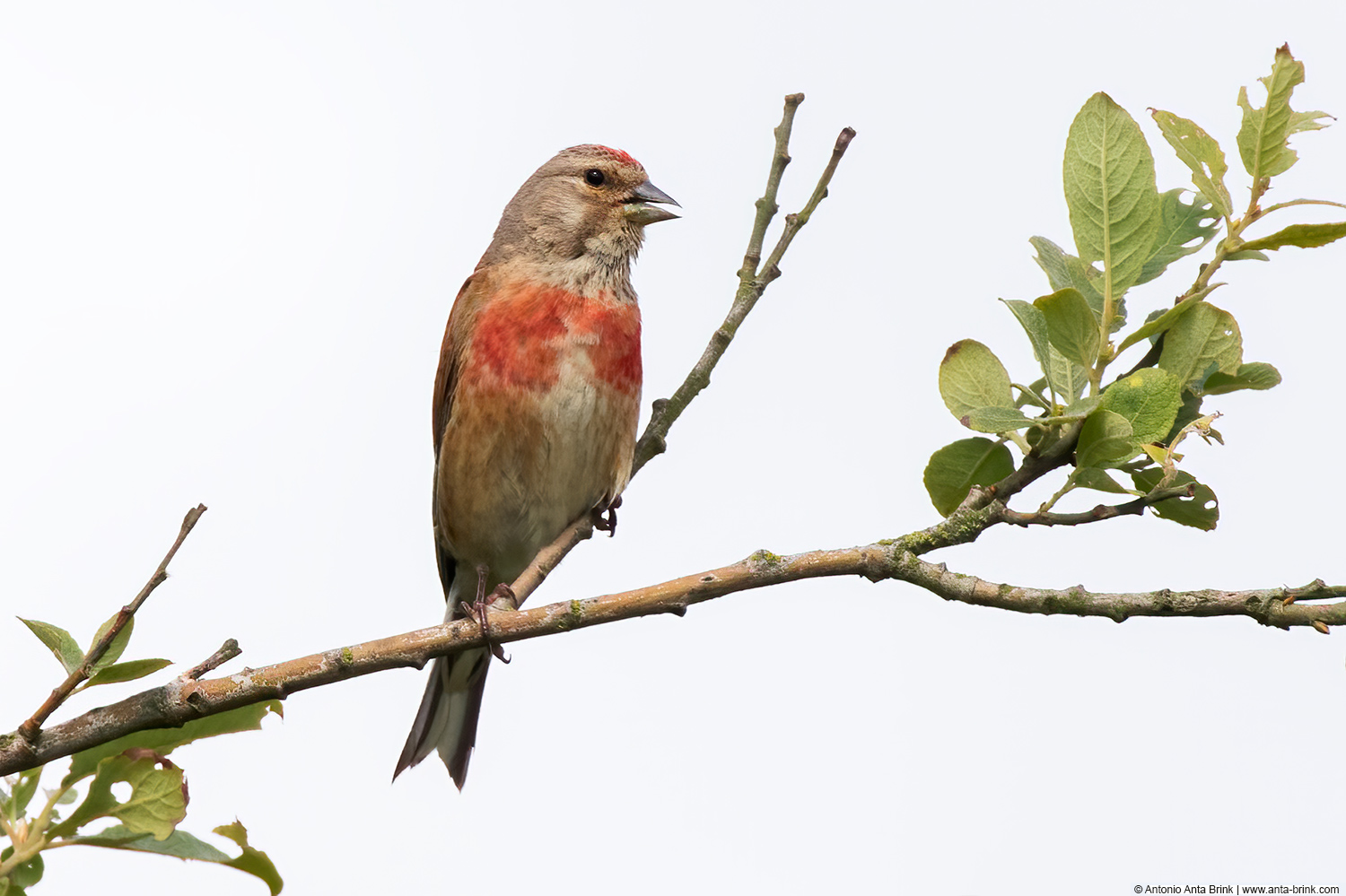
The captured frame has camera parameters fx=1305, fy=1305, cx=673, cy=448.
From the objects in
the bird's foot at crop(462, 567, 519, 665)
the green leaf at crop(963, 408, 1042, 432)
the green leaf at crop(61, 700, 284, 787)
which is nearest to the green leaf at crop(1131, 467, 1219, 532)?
the green leaf at crop(963, 408, 1042, 432)

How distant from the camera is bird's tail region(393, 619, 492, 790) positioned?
5.62 metres

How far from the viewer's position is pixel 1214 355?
9.23ft

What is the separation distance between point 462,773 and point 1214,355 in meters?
3.85

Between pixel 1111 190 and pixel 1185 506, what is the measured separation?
73 centimetres

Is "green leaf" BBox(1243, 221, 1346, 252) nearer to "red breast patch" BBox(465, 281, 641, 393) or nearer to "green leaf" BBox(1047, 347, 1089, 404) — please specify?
"green leaf" BBox(1047, 347, 1089, 404)

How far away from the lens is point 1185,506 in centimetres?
295

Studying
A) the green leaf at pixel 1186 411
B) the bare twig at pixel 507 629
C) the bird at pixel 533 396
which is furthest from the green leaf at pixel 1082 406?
the bird at pixel 533 396

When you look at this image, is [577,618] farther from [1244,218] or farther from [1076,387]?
[1244,218]

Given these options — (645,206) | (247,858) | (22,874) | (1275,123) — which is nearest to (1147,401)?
(1275,123)

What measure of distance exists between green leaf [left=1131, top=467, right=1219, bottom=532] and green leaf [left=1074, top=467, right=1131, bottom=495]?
0.21 ft

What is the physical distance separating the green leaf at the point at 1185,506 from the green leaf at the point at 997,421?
0.40 m

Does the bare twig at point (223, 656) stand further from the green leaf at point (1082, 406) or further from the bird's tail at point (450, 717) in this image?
the bird's tail at point (450, 717)

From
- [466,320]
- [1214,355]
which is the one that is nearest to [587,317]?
[466,320]

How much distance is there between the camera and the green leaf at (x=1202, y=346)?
2793 mm
